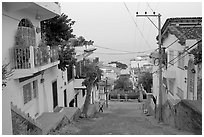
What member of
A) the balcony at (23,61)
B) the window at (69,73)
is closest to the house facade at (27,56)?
the balcony at (23,61)

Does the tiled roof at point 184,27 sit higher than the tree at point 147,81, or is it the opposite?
the tiled roof at point 184,27

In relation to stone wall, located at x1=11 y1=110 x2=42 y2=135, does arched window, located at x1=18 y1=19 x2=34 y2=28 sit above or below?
above

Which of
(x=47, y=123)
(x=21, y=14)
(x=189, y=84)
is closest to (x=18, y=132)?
(x=47, y=123)

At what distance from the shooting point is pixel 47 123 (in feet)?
30.8

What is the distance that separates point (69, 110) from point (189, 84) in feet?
22.4

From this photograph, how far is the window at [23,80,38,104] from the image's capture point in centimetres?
964

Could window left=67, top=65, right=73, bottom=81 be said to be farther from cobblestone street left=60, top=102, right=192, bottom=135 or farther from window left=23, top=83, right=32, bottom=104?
window left=23, top=83, right=32, bottom=104

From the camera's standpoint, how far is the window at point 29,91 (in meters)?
9.64

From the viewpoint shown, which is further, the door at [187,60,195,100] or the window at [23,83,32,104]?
the door at [187,60,195,100]

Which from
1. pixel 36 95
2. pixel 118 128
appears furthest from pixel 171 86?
pixel 36 95

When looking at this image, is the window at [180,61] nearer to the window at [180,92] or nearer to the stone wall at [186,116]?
the window at [180,92]

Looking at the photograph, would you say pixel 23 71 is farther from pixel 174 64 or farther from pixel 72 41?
pixel 174 64

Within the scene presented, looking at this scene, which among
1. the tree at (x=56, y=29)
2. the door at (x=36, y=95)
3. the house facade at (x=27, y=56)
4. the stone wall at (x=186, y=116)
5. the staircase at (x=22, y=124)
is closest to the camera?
the staircase at (x=22, y=124)

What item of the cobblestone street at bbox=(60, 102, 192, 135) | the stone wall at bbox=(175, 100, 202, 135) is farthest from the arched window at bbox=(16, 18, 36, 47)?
the stone wall at bbox=(175, 100, 202, 135)
